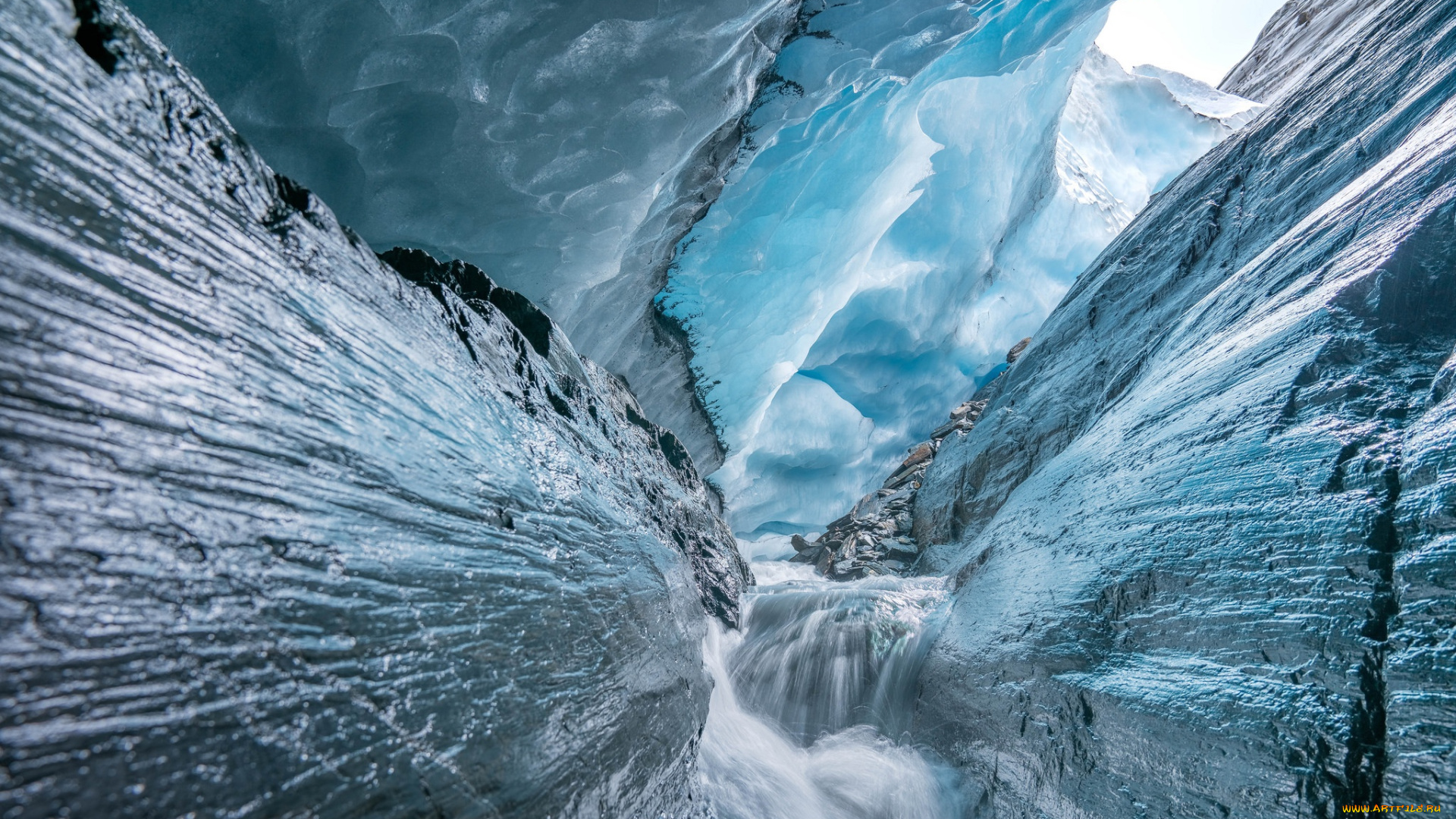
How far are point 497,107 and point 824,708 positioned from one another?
18.6ft

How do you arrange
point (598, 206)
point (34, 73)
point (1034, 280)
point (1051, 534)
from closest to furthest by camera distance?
point (34, 73) → point (1051, 534) → point (598, 206) → point (1034, 280)

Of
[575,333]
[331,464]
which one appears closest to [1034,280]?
[575,333]

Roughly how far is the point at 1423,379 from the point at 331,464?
3835mm

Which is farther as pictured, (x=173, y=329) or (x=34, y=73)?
(x=173, y=329)

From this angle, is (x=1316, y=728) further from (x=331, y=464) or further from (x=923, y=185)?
(x=923, y=185)

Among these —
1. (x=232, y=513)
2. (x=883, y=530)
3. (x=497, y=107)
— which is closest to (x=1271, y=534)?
(x=232, y=513)

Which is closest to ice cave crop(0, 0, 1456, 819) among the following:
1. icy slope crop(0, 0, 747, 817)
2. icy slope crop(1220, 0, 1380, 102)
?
icy slope crop(0, 0, 747, 817)

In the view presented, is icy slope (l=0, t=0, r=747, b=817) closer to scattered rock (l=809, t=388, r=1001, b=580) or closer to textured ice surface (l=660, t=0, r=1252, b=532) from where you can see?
textured ice surface (l=660, t=0, r=1252, b=532)

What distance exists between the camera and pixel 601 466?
360cm

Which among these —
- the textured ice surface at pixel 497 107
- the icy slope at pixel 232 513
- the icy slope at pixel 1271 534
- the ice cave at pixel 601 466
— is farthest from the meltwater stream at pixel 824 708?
the textured ice surface at pixel 497 107

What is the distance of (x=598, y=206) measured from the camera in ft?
21.1

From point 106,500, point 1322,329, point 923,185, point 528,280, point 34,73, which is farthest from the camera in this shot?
point 923,185

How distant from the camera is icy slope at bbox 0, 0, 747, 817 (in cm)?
98

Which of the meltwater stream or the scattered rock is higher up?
the scattered rock
